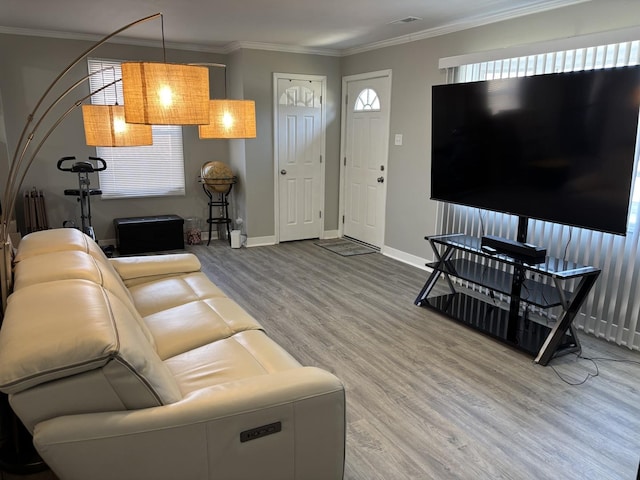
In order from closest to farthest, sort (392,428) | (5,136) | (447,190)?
(392,428) < (447,190) < (5,136)

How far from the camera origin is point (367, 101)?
588cm

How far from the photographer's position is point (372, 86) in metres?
5.74

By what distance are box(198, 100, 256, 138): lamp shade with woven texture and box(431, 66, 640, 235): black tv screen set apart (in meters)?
1.82

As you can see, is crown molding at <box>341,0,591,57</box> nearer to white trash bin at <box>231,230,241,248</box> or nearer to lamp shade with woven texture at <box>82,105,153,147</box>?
white trash bin at <box>231,230,241,248</box>

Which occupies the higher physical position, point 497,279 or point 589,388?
point 497,279

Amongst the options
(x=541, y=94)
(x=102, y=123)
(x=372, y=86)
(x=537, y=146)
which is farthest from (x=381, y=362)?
(x=372, y=86)

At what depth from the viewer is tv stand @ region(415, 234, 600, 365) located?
3.10m

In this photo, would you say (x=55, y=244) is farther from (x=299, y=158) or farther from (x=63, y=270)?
(x=299, y=158)

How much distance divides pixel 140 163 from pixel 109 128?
3.30 metres

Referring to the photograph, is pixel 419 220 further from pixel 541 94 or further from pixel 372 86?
pixel 541 94

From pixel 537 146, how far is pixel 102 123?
290 cm

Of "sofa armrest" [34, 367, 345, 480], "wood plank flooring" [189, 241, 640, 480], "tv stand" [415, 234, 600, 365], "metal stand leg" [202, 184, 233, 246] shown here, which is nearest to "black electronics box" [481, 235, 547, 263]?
"tv stand" [415, 234, 600, 365]

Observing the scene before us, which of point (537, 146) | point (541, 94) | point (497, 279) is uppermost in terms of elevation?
point (541, 94)

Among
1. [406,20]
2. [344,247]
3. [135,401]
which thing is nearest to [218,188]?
[344,247]
